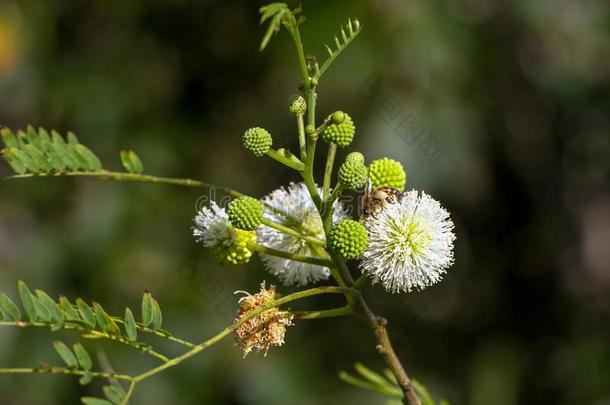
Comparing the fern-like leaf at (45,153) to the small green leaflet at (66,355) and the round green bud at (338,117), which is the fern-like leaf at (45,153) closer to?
the small green leaflet at (66,355)

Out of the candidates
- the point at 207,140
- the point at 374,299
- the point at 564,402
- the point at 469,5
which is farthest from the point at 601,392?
the point at 207,140

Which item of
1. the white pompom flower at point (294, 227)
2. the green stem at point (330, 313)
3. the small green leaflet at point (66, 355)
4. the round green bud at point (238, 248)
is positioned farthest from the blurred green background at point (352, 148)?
the small green leaflet at point (66, 355)

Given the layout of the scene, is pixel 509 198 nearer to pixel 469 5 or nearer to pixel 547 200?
pixel 547 200

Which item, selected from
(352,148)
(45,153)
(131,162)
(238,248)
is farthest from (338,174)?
(352,148)

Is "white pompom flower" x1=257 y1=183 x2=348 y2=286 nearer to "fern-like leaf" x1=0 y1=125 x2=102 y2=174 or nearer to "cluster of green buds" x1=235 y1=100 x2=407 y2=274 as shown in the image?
"cluster of green buds" x1=235 y1=100 x2=407 y2=274

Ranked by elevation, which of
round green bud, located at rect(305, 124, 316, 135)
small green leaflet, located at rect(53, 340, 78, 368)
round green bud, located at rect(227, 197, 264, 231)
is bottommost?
small green leaflet, located at rect(53, 340, 78, 368)

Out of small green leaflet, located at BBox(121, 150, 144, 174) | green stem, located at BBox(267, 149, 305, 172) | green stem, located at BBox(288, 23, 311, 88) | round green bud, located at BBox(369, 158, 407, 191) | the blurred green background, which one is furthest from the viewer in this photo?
the blurred green background

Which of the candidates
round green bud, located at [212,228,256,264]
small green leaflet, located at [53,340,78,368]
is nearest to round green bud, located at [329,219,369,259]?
round green bud, located at [212,228,256,264]
